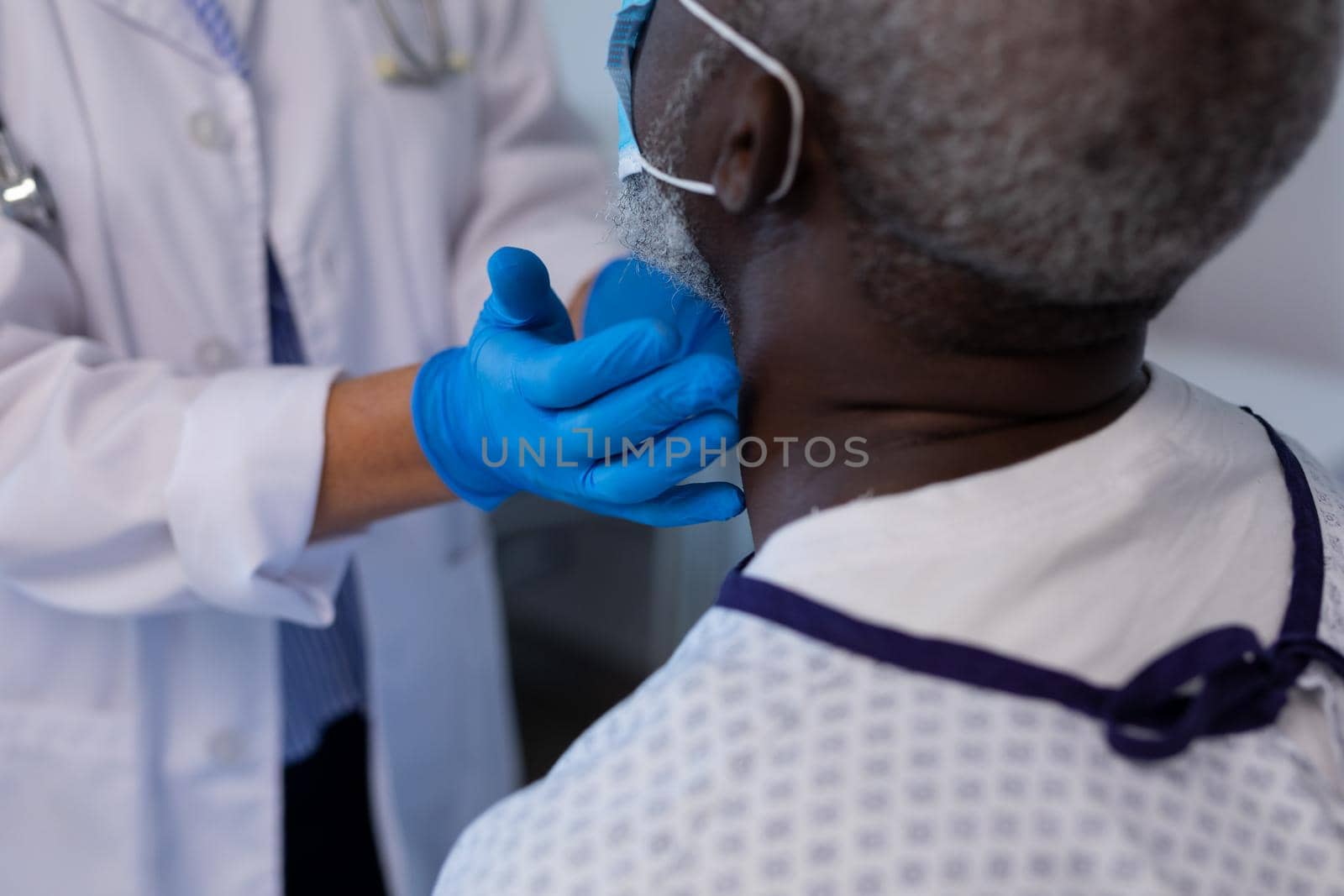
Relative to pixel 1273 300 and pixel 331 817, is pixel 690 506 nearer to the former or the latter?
pixel 331 817

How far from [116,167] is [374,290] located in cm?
28

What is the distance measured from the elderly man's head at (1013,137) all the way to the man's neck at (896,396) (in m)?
0.02

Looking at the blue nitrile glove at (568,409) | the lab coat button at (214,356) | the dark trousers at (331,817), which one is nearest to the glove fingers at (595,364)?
the blue nitrile glove at (568,409)

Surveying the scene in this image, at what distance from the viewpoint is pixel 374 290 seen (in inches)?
44.4

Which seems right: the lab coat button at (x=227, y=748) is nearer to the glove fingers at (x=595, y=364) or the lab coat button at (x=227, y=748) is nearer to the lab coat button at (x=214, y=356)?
the lab coat button at (x=214, y=356)

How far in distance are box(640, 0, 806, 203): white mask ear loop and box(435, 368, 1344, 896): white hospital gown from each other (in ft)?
0.81

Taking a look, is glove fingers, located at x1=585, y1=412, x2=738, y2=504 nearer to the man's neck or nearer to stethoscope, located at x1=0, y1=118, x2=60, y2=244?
the man's neck

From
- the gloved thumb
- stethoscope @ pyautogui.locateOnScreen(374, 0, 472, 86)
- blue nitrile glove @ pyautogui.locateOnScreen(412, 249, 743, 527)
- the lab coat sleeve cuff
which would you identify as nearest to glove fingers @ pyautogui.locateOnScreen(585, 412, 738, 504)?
blue nitrile glove @ pyautogui.locateOnScreen(412, 249, 743, 527)

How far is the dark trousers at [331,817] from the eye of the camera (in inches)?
46.8

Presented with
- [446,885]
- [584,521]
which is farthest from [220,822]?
[584,521]

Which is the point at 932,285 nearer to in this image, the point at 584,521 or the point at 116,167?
the point at 116,167

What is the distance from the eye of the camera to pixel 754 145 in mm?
555

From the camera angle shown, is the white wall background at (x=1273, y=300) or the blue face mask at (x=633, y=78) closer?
the blue face mask at (x=633, y=78)

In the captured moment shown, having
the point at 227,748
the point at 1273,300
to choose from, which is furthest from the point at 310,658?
the point at 1273,300
